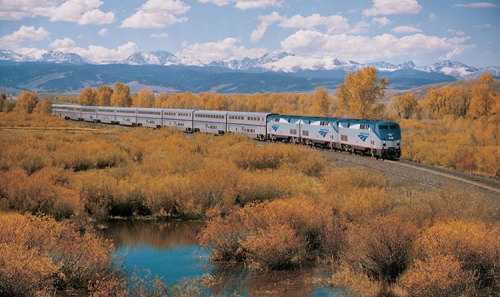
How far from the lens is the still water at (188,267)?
40.2 ft

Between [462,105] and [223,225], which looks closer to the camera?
[223,225]

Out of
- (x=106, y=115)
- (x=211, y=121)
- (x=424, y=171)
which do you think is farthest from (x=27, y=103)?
(x=424, y=171)

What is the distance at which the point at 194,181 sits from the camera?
2000cm

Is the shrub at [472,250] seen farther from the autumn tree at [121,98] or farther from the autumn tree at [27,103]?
the autumn tree at [121,98]

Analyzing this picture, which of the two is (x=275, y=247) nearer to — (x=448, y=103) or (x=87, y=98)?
(x=448, y=103)

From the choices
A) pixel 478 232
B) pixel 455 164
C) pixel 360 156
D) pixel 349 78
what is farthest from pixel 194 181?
pixel 349 78

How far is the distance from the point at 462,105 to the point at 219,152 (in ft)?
224

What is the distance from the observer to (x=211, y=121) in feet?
177

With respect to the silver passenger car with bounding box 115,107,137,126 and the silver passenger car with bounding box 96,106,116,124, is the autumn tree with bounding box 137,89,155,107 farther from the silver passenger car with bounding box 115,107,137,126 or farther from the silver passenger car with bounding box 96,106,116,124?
the silver passenger car with bounding box 115,107,137,126

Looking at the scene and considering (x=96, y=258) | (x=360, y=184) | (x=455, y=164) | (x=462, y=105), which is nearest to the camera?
(x=96, y=258)

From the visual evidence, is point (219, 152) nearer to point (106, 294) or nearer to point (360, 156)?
point (360, 156)

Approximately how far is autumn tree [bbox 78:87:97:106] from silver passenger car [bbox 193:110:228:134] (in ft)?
343

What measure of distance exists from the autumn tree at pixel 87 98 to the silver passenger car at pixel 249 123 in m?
112

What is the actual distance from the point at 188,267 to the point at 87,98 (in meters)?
149
